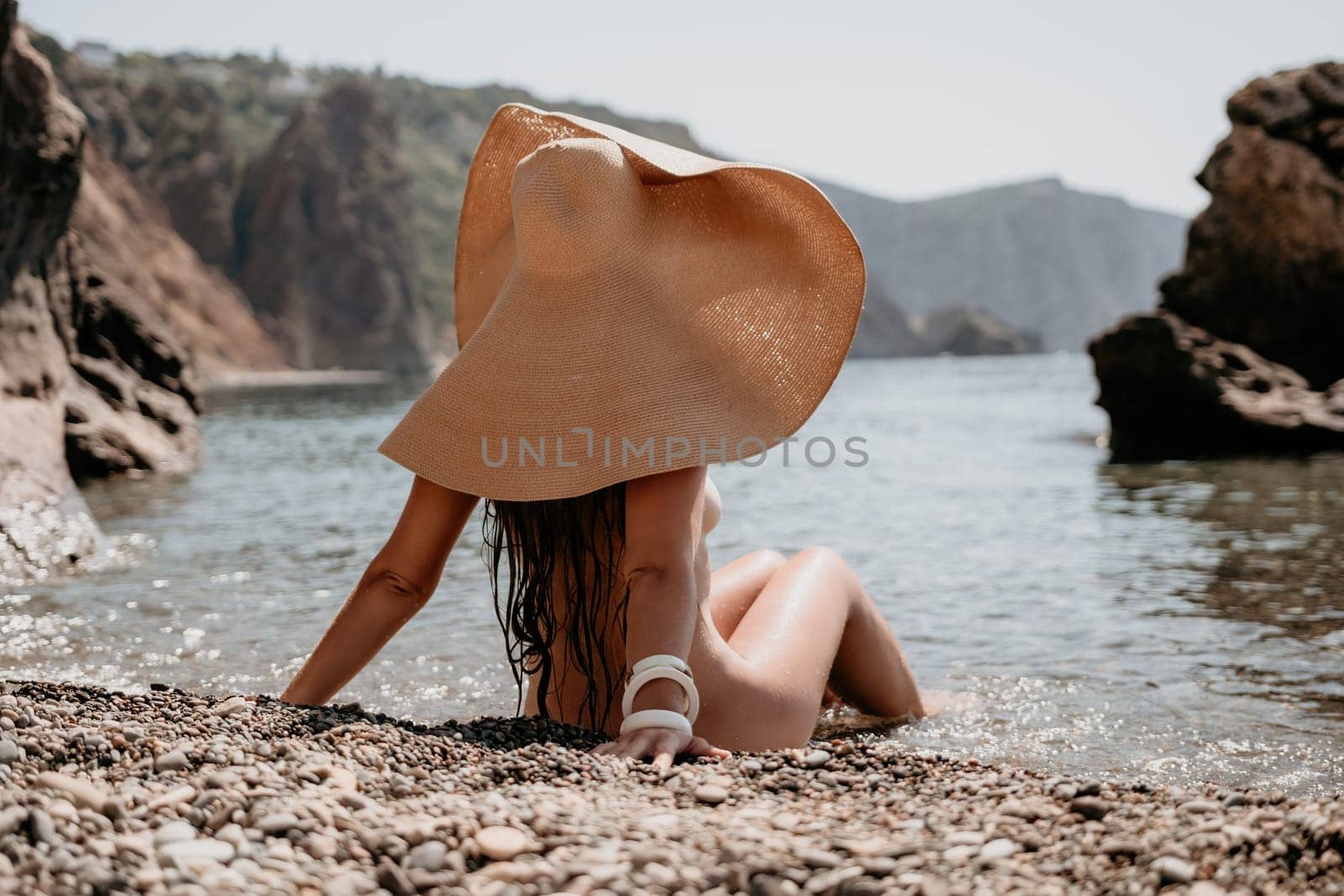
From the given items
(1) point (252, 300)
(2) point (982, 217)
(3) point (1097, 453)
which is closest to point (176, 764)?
(3) point (1097, 453)

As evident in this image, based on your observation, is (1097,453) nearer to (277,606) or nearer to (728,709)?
(277,606)

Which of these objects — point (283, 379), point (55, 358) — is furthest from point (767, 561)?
point (283, 379)

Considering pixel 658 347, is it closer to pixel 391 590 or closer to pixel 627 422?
pixel 627 422

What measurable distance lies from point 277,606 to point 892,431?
18.2 m

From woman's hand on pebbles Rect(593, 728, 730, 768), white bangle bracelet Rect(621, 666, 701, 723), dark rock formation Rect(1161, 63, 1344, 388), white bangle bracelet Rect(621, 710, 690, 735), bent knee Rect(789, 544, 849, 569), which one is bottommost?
woman's hand on pebbles Rect(593, 728, 730, 768)

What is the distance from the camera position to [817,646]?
10.7ft

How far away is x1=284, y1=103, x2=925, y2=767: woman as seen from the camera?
2574 mm

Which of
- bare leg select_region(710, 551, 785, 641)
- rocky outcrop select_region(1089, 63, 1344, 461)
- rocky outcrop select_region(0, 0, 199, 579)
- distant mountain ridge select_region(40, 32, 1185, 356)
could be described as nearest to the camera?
bare leg select_region(710, 551, 785, 641)

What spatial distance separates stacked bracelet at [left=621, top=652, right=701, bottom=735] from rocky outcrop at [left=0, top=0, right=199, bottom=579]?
5.57 metres

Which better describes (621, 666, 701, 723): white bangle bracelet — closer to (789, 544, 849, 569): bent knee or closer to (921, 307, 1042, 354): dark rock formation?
(789, 544, 849, 569): bent knee

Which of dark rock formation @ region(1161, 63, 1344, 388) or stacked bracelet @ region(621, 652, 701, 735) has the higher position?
dark rock formation @ region(1161, 63, 1344, 388)

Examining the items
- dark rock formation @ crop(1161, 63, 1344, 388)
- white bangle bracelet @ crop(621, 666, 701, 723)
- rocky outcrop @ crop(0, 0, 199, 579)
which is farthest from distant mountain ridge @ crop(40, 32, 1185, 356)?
white bangle bracelet @ crop(621, 666, 701, 723)

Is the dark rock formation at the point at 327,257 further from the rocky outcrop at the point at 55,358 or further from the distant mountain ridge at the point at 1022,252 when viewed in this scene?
the distant mountain ridge at the point at 1022,252

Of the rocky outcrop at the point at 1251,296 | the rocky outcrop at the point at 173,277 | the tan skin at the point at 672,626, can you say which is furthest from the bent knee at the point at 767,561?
the rocky outcrop at the point at 173,277
